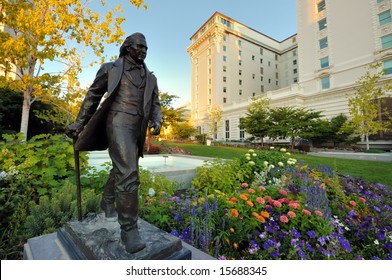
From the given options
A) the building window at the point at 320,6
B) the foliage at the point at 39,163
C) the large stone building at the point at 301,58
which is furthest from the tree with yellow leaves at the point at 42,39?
the building window at the point at 320,6

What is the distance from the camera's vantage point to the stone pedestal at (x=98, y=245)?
5.78 feet

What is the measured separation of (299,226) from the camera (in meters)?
2.90

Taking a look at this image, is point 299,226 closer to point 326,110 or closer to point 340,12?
point 326,110

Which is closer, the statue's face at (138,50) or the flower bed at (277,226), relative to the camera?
the statue's face at (138,50)

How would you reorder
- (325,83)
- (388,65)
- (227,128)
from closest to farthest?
1. (388,65)
2. (325,83)
3. (227,128)

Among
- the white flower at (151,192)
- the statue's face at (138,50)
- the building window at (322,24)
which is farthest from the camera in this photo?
the building window at (322,24)

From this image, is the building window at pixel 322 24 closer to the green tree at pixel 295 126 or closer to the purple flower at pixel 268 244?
the green tree at pixel 295 126

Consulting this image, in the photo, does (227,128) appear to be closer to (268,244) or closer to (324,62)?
(324,62)

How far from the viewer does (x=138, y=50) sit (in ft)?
6.68

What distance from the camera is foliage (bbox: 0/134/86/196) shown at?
3.51 meters

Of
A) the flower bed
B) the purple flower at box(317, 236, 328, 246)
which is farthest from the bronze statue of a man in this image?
the purple flower at box(317, 236, 328, 246)

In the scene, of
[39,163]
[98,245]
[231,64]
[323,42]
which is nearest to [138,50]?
[98,245]

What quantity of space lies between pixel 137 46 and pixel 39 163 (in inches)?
136
